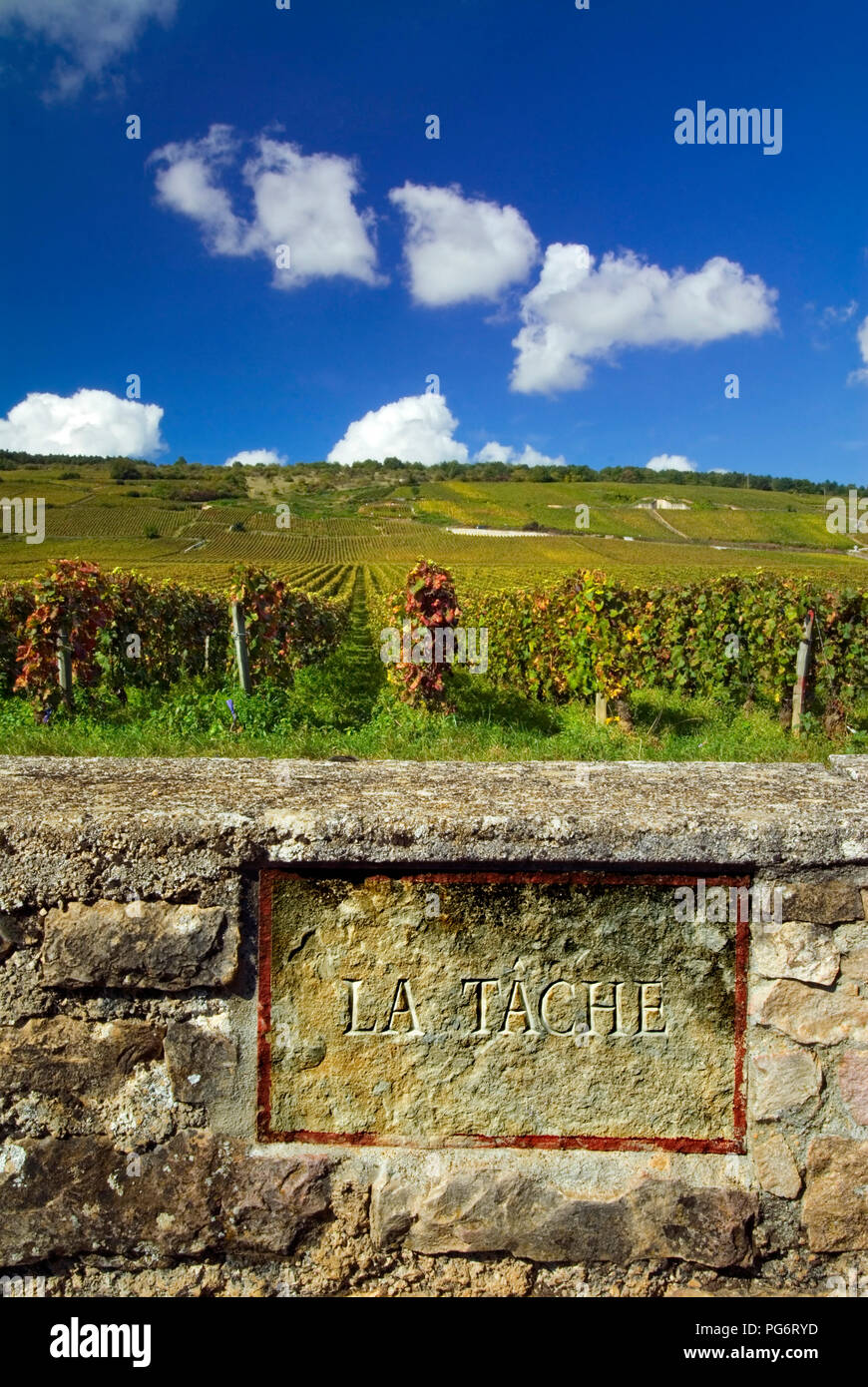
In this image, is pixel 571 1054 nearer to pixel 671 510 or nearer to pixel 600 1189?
pixel 600 1189

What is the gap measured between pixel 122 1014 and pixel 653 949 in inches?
48.5

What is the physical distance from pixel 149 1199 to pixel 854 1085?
1.64 m

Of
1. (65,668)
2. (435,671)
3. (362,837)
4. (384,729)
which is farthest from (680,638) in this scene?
(362,837)

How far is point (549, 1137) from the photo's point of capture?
1877 millimetres

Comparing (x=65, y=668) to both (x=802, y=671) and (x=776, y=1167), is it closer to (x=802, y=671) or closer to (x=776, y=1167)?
(x=776, y=1167)

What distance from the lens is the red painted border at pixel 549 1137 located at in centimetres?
184

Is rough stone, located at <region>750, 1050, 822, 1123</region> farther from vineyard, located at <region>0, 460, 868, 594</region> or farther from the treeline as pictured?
the treeline

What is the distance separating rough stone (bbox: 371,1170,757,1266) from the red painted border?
0.09 m

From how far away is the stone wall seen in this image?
1.80 m

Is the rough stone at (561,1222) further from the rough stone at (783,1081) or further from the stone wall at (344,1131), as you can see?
the rough stone at (783,1081)

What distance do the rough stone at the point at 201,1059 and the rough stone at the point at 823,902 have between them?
4.31 ft

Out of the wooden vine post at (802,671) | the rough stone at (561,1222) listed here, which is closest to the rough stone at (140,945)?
Answer: the rough stone at (561,1222)

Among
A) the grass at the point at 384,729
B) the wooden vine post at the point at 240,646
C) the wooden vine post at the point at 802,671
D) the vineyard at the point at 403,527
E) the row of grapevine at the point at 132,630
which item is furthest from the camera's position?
the vineyard at the point at 403,527

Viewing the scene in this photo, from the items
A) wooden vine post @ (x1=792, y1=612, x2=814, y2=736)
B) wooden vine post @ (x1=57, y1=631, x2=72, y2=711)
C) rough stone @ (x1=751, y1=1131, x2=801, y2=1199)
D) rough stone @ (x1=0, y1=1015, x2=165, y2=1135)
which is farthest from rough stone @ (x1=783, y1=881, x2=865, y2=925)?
wooden vine post @ (x1=792, y1=612, x2=814, y2=736)
